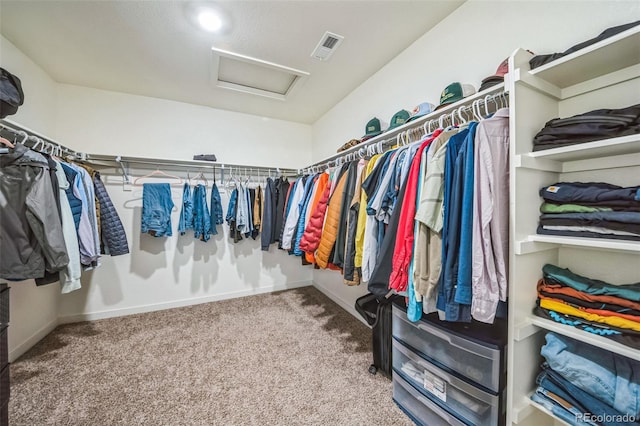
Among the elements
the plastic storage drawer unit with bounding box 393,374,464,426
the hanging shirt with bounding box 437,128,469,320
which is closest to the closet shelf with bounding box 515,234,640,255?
the hanging shirt with bounding box 437,128,469,320

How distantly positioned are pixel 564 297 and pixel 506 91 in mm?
908

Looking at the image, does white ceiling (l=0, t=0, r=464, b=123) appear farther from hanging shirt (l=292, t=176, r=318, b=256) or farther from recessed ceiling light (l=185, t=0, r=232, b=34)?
hanging shirt (l=292, t=176, r=318, b=256)

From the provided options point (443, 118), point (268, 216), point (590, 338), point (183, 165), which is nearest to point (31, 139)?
point (183, 165)

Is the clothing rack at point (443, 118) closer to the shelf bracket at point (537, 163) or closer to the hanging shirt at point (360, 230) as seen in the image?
the shelf bracket at point (537, 163)

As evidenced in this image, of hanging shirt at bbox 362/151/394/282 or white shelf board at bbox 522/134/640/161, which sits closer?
white shelf board at bbox 522/134/640/161

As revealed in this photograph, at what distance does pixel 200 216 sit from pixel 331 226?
6.00ft

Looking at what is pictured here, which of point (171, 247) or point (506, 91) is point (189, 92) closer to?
point (171, 247)

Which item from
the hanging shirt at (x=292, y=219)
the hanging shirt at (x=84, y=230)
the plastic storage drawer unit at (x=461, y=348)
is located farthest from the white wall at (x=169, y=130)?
the plastic storage drawer unit at (x=461, y=348)

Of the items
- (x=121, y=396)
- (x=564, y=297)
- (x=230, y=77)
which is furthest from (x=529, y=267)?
(x=230, y=77)

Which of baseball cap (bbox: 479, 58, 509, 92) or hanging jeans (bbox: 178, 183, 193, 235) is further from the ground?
baseball cap (bbox: 479, 58, 509, 92)

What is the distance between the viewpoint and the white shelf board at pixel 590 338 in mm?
749

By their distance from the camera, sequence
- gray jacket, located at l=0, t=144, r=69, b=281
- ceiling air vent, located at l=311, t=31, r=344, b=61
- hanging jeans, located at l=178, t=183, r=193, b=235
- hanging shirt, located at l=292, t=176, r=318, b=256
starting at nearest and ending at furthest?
gray jacket, located at l=0, t=144, r=69, b=281, ceiling air vent, located at l=311, t=31, r=344, b=61, hanging shirt, located at l=292, t=176, r=318, b=256, hanging jeans, located at l=178, t=183, r=193, b=235

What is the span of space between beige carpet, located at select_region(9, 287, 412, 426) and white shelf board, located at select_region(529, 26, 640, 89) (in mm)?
1880

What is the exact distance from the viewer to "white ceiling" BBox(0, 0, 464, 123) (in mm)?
1541
